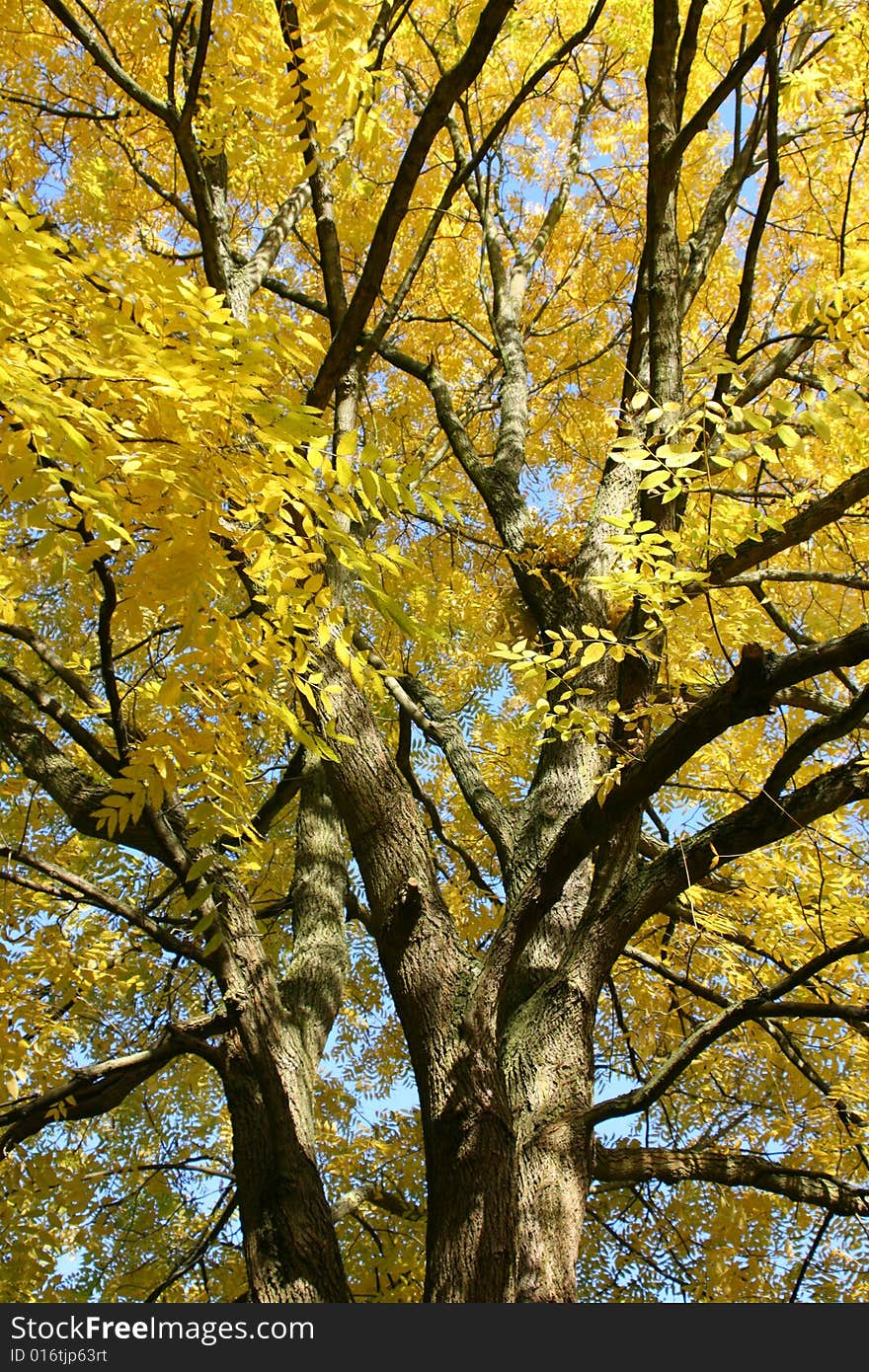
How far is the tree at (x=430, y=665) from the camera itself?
2426 mm

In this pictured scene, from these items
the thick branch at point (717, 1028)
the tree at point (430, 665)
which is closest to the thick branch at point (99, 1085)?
the tree at point (430, 665)

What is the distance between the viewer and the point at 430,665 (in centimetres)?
623

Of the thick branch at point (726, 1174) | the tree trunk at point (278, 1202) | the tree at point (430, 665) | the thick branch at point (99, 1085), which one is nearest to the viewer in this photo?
the tree at point (430, 665)

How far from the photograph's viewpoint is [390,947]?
126 inches

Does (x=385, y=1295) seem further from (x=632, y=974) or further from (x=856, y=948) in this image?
(x=856, y=948)

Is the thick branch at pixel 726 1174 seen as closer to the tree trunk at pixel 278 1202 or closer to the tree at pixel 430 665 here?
the tree at pixel 430 665

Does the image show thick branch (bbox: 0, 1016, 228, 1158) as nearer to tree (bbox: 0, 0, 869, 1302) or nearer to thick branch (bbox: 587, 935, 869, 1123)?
tree (bbox: 0, 0, 869, 1302)

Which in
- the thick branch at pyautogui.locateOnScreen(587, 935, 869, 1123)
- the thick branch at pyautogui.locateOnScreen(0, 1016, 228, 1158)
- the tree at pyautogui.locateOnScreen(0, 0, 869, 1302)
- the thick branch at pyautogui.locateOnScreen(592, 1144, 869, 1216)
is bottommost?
the thick branch at pyautogui.locateOnScreen(592, 1144, 869, 1216)

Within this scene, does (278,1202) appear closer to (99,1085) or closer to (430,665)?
(99,1085)

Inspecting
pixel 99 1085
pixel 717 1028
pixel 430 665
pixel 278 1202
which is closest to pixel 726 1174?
pixel 717 1028

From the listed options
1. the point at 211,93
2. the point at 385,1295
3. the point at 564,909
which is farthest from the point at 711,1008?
the point at 211,93

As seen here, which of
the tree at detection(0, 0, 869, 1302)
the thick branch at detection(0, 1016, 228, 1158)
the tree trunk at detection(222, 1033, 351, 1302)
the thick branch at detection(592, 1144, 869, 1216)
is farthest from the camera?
the thick branch at detection(0, 1016, 228, 1158)

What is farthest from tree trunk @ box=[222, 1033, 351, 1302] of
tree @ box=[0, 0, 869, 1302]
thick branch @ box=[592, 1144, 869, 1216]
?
thick branch @ box=[592, 1144, 869, 1216]

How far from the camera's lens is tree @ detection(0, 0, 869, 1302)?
2.43 meters
